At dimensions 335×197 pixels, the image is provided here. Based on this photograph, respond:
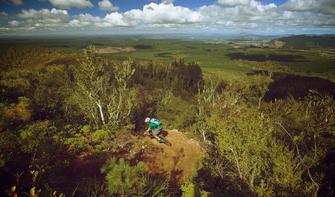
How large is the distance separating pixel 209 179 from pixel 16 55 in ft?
209

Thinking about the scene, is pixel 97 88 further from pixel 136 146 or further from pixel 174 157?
pixel 174 157

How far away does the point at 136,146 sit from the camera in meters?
18.1

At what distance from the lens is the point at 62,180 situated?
11945mm

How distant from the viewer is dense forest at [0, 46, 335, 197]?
31.7ft

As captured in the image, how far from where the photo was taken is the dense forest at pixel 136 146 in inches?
380

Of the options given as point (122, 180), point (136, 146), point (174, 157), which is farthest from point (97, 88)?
point (122, 180)

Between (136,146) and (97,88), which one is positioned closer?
(136,146)

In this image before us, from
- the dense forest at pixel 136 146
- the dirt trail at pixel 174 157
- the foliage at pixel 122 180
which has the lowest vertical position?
the dirt trail at pixel 174 157

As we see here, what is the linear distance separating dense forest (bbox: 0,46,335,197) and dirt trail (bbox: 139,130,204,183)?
0.69 meters

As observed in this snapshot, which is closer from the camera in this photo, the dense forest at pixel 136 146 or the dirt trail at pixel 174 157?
the dense forest at pixel 136 146

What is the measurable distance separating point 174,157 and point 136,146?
3162mm

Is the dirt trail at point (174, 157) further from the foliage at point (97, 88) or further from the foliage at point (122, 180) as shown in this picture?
the foliage at point (122, 180)

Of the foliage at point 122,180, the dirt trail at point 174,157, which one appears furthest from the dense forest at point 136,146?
the dirt trail at point 174,157

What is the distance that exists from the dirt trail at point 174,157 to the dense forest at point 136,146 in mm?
687
